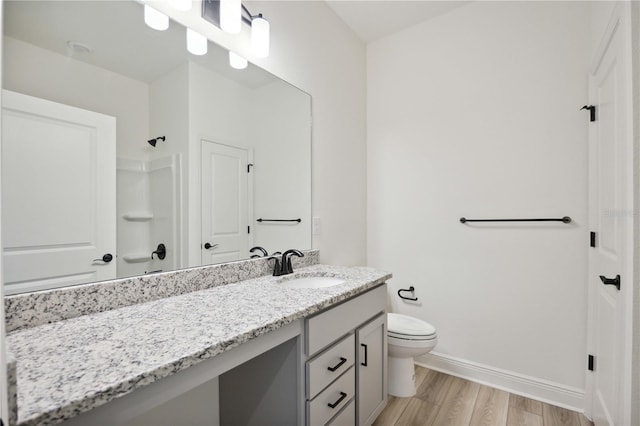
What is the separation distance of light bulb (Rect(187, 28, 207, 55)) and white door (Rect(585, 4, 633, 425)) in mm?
1680

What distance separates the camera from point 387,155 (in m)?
2.51

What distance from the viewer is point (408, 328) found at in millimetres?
1937

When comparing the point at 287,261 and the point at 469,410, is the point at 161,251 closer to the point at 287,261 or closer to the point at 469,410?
the point at 287,261

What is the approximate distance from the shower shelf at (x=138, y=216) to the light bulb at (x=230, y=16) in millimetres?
909

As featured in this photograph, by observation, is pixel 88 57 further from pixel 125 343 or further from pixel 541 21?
pixel 541 21

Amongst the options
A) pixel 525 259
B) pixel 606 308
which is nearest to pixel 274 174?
pixel 525 259

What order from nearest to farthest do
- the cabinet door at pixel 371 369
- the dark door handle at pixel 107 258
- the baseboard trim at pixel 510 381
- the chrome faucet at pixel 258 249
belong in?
the dark door handle at pixel 107 258 → the cabinet door at pixel 371 369 → the chrome faucet at pixel 258 249 → the baseboard trim at pixel 510 381

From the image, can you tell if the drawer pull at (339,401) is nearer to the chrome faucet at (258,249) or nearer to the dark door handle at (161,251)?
the chrome faucet at (258,249)

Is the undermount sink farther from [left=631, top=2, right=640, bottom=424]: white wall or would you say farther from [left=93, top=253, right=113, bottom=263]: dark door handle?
[left=631, top=2, right=640, bottom=424]: white wall

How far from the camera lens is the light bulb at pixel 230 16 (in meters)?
1.39

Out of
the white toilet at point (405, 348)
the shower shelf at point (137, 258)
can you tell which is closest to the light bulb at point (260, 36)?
the shower shelf at point (137, 258)

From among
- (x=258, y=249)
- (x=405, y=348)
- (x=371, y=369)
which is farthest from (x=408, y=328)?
(x=258, y=249)

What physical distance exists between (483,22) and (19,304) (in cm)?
278

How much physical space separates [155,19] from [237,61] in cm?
40
